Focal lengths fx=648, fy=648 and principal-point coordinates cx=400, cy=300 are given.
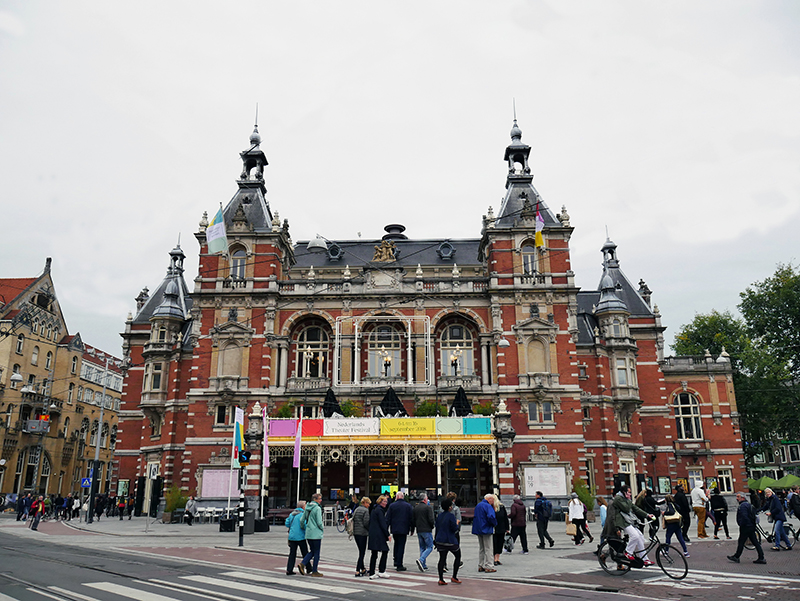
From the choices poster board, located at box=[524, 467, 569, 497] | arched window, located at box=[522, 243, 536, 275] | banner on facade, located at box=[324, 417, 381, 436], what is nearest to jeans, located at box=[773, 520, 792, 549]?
poster board, located at box=[524, 467, 569, 497]

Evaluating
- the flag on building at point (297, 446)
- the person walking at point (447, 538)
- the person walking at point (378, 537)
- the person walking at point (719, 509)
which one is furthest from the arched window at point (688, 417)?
the person walking at point (378, 537)

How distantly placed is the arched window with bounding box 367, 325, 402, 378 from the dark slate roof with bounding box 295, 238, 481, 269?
6514 millimetres

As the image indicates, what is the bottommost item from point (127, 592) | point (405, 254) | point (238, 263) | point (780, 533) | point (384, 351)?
point (127, 592)

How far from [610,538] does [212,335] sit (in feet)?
105

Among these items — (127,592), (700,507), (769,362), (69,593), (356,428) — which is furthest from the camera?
(769,362)

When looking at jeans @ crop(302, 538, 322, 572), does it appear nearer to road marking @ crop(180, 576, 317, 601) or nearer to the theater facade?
road marking @ crop(180, 576, 317, 601)

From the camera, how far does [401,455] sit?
36438 millimetres

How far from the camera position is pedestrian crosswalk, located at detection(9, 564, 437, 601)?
10.9m

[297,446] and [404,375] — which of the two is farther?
[404,375]

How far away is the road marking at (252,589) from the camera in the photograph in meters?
11.1

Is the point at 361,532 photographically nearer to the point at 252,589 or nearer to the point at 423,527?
the point at 423,527

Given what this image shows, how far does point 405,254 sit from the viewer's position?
4869cm

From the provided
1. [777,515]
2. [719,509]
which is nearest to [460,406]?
[719,509]

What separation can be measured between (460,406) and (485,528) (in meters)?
23.5
